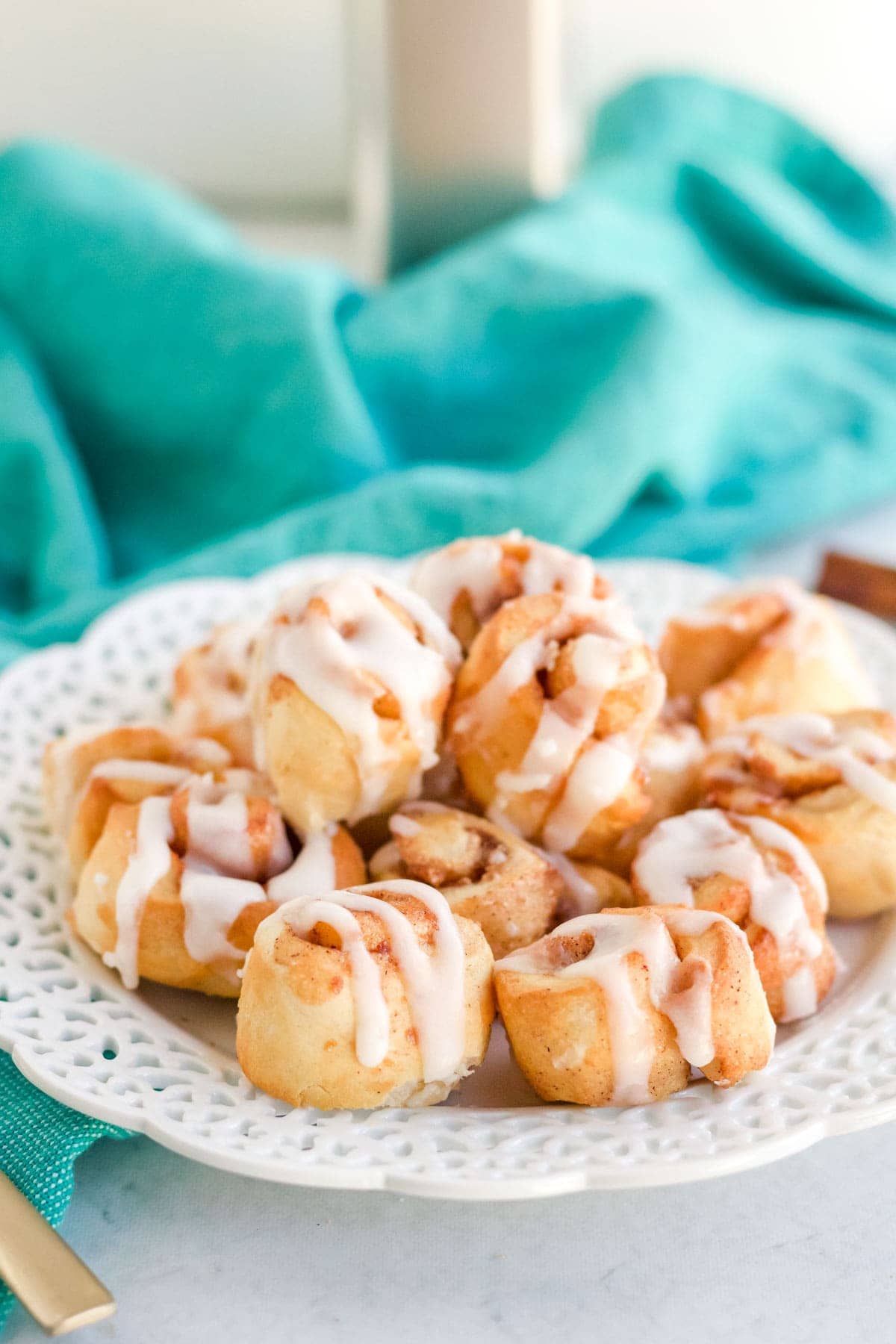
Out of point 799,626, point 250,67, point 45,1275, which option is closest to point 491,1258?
point 45,1275

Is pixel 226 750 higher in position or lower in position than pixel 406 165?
lower

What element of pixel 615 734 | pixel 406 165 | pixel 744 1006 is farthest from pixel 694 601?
pixel 406 165

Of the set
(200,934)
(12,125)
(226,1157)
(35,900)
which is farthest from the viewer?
(12,125)

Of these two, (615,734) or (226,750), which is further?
(226,750)

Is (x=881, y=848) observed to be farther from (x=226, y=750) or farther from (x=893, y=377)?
(x=893, y=377)

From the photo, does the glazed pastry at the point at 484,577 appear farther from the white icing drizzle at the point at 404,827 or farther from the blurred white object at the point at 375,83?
the blurred white object at the point at 375,83

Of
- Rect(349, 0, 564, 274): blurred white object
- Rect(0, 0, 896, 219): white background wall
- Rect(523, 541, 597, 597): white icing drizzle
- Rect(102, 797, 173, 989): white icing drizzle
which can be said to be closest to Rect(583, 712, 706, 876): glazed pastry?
Rect(523, 541, 597, 597): white icing drizzle

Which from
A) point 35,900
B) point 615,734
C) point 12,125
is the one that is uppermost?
point 12,125
